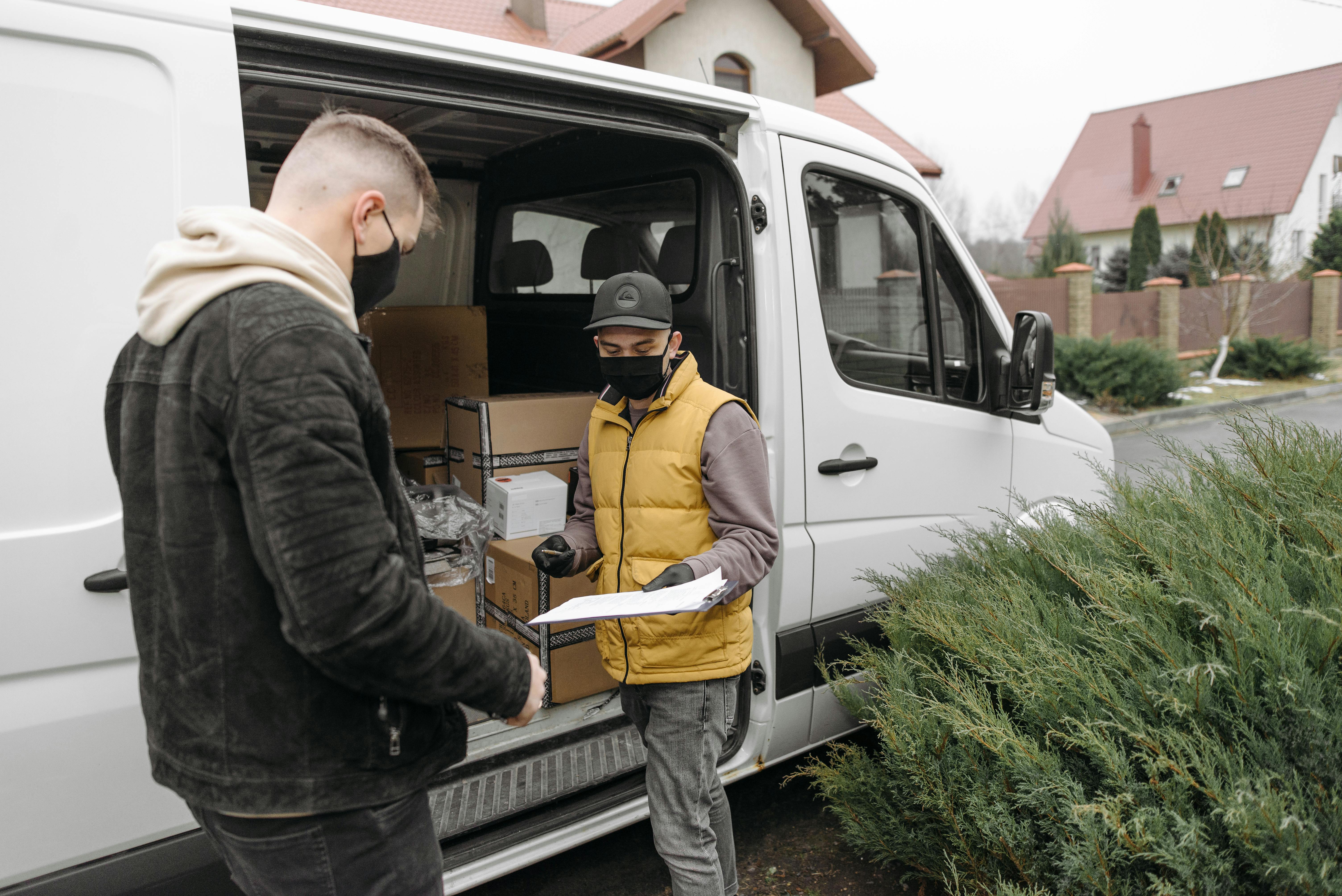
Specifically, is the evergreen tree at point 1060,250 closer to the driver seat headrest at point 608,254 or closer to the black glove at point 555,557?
the driver seat headrest at point 608,254

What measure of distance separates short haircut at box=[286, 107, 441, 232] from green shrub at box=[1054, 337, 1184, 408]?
13.2 metres

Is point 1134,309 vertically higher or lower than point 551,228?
lower

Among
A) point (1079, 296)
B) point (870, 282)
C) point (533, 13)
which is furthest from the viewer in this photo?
point (533, 13)

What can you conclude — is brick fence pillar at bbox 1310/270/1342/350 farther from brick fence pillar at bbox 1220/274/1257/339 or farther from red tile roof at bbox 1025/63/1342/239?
red tile roof at bbox 1025/63/1342/239

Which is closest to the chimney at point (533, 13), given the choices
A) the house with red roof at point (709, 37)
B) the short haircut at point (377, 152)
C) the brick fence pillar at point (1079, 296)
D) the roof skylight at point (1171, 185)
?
the house with red roof at point (709, 37)

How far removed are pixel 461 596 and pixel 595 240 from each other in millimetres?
1574

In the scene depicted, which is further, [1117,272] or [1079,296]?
[1117,272]

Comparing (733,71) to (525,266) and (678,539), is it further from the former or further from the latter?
(678,539)

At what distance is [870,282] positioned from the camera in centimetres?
335

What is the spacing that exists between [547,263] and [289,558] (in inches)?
130

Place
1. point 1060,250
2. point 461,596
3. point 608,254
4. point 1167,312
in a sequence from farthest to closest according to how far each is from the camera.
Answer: point 1060,250 < point 1167,312 < point 608,254 < point 461,596

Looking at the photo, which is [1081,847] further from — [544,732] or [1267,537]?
[544,732]

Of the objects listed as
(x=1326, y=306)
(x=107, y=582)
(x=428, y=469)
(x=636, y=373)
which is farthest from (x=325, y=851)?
(x=1326, y=306)

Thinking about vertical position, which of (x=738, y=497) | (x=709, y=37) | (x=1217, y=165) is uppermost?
(x=709, y=37)
